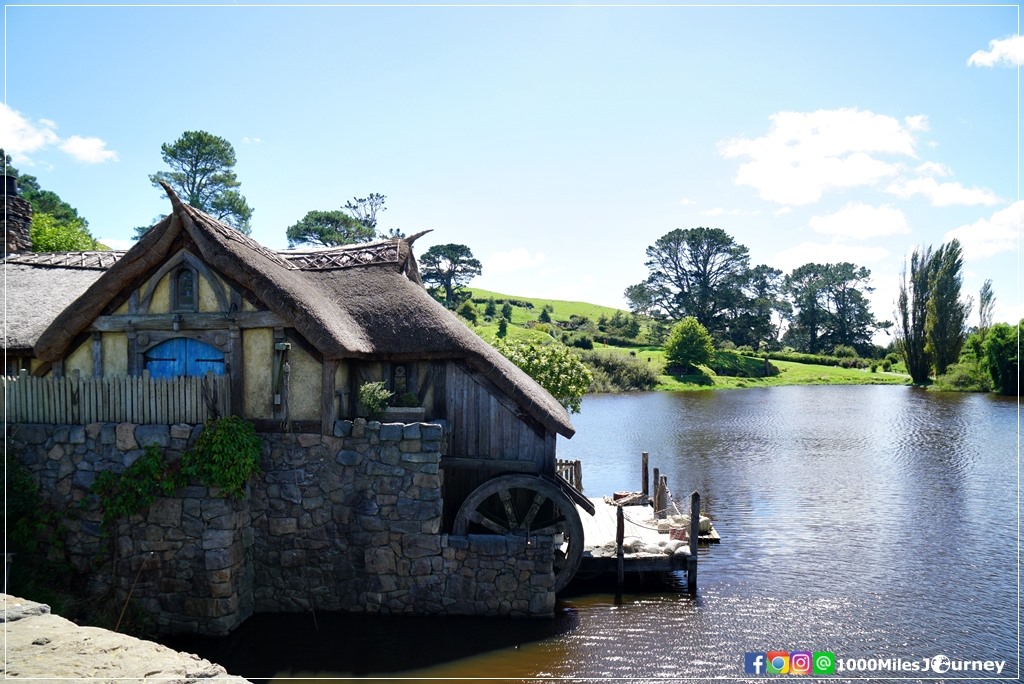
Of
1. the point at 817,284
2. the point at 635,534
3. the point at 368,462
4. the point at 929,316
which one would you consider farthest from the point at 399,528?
the point at 817,284

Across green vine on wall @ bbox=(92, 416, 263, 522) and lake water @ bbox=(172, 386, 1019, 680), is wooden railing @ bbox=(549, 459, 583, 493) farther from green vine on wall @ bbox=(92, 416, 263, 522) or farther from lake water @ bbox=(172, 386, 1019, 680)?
green vine on wall @ bbox=(92, 416, 263, 522)

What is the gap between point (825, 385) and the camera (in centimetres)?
6384

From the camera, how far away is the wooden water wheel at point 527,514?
12.1m

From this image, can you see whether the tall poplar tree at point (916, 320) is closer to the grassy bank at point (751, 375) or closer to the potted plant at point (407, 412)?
the grassy bank at point (751, 375)

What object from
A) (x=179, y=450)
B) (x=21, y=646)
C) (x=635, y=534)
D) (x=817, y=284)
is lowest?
(x=635, y=534)

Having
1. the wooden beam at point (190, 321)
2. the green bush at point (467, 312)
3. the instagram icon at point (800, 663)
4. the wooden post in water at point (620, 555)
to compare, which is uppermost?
the green bush at point (467, 312)

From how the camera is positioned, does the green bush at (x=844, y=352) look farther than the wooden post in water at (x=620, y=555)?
Yes

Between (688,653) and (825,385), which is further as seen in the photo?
(825,385)

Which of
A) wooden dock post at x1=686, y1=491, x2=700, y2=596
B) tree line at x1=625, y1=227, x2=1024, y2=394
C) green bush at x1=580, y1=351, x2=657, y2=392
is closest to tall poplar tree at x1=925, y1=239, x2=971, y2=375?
tree line at x1=625, y1=227, x2=1024, y2=394

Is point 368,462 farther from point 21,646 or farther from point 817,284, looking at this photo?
point 817,284

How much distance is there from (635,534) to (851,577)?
472 centimetres

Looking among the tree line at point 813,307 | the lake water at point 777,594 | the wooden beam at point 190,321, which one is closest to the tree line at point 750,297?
the tree line at point 813,307

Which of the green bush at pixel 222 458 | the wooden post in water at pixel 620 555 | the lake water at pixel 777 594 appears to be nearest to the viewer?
the lake water at pixel 777 594

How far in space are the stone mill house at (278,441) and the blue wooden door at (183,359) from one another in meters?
0.02
